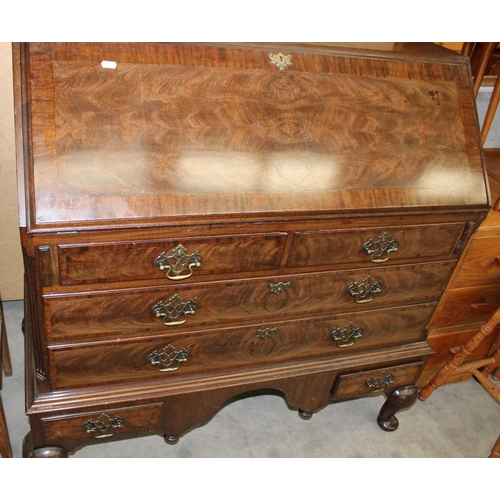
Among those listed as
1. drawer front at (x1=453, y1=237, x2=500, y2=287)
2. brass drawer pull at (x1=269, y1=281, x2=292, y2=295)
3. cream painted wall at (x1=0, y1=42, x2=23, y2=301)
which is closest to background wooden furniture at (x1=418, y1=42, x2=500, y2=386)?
drawer front at (x1=453, y1=237, x2=500, y2=287)

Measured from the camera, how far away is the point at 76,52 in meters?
1.39

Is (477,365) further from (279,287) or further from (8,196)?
(8,196)

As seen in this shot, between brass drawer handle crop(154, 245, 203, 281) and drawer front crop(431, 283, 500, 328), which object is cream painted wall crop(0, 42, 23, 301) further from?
drawer front crop(431, 283, 500, 328)

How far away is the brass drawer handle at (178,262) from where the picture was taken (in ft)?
4.71

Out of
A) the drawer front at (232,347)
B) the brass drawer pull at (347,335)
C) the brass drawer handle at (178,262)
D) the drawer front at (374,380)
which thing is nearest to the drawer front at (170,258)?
the brass drawer handle at (178,262)

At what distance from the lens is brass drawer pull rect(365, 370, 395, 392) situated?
2092 mm

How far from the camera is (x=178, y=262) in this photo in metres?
1.46

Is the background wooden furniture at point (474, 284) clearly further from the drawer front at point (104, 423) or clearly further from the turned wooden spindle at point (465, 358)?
the drawer front at point (104, 423)

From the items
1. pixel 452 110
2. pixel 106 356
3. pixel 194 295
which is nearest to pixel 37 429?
pixel 106 356

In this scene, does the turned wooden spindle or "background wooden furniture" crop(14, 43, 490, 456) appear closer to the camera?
"background wooden furniture" crop(14, 43, 490, 456)

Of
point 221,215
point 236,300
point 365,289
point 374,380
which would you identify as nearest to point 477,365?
point 374,380

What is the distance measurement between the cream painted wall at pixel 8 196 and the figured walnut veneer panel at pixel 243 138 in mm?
910

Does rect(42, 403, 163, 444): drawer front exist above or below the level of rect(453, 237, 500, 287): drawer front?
below

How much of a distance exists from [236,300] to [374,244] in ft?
1.57
